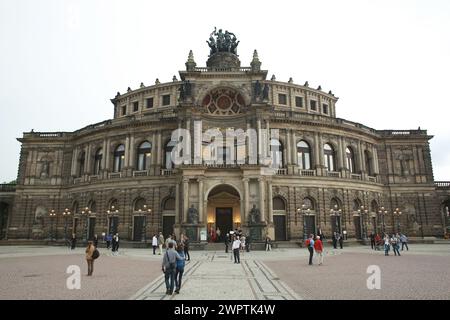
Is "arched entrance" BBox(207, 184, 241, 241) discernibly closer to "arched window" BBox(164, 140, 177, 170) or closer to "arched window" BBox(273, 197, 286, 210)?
"arched window" BBox(273, 197, 286, 210)

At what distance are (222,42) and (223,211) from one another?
25.3m

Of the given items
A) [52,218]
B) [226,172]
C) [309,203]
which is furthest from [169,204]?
[52,218]

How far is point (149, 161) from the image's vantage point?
41.5m

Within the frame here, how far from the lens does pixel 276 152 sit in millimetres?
40000

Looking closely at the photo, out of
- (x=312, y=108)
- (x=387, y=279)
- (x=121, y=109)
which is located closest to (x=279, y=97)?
(x=312, y=108)

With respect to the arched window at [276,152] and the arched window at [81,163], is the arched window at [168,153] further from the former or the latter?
the arched window at [81,163]

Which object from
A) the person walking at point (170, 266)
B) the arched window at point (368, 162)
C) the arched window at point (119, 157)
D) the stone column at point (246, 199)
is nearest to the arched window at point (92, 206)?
the arched window at point (119, 157)

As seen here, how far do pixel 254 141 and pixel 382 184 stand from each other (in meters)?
22.4

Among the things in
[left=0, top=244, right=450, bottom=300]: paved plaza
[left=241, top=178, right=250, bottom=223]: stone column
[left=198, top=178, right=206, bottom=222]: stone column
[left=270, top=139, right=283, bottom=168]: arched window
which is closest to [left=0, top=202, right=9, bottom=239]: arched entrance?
[left=198, top=178, right=206, bottom=222]: stone column

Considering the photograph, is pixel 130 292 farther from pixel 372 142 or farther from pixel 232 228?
pixel 372 142

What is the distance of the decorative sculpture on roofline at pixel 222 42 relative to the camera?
47406mm

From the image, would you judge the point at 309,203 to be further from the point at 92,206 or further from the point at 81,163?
the point at 81,163

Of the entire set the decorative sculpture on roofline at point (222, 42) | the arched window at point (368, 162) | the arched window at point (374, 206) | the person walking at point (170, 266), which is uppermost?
the decorative sculpture on roofline at point (222, 42)

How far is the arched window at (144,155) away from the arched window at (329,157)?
2305cm
